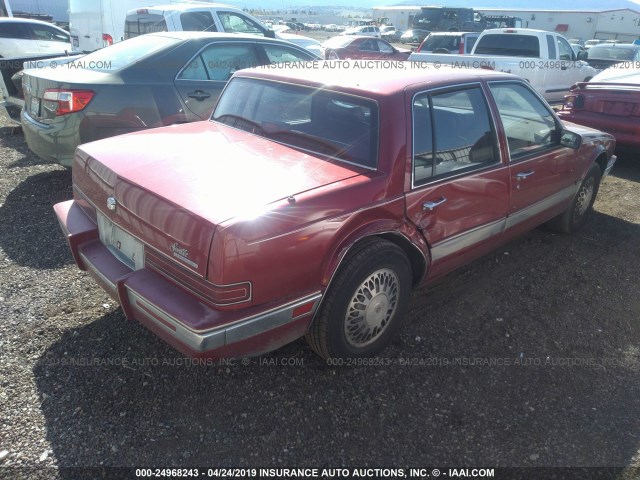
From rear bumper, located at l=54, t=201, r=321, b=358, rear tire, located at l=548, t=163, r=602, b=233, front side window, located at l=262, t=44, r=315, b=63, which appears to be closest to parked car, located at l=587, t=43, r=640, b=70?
rear tire, located at l=548, t=163, r=602, b=233

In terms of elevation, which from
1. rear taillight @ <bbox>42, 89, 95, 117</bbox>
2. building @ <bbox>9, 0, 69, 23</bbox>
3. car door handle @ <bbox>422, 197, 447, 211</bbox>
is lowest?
building @ <bbox>9, 0, 69, 23</bbox>

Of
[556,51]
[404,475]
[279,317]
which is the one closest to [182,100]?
[279,317]

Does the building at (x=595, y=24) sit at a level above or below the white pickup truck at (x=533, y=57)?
above

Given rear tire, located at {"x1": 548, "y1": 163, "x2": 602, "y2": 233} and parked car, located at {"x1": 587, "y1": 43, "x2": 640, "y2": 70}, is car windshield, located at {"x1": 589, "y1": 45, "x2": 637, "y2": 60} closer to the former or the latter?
parked car, located at {"x1": 587, "y1": 43, "x2": 640, "y2": 70}

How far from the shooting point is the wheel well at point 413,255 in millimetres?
2957

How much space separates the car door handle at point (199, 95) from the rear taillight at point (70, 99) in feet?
3.31

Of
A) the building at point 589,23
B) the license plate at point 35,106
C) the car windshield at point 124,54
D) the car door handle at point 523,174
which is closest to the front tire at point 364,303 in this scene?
the car door handle at point 523,174

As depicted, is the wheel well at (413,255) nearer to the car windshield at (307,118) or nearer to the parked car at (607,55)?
the car windshield at (307,118)

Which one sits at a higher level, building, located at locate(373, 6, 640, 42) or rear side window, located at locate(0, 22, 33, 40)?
building, located at locate(373, 6, 640, 42)

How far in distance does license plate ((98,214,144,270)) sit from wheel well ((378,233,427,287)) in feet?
4.43

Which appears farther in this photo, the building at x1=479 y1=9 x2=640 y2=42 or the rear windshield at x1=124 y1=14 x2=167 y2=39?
the building at x1=479 y1=9 x2=640 y2=42

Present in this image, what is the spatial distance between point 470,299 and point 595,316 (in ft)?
2.99

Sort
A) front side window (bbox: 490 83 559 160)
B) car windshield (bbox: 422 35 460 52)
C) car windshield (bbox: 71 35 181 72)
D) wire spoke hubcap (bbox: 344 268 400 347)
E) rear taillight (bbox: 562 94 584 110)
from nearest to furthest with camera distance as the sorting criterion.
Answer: wire spoke hubcap (bbox: 344 268 400 347)
front side window (bbox: 490 83 559 160)
car windshield (bbox: 71 35 181 72)
rear taillight (bbox: 562 94 584 110)
car windshield (bbox: 422 35 460 52)

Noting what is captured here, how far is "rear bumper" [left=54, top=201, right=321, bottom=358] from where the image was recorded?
2.26 meters
